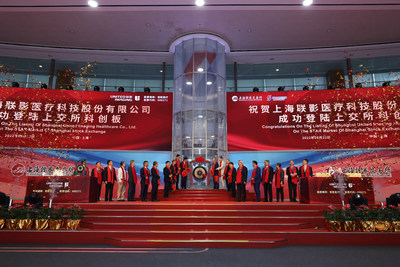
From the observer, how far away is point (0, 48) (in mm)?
11109

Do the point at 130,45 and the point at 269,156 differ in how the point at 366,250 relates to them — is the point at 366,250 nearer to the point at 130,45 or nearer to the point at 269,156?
the point at 269,156

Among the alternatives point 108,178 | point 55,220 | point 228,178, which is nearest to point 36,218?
point 55,220

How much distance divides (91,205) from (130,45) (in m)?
7.58

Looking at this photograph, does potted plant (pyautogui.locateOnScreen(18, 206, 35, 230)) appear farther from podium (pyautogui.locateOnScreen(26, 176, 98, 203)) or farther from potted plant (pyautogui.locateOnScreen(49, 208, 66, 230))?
podium (pyautogui.locateOnScreen(26, 176, 98, 203))

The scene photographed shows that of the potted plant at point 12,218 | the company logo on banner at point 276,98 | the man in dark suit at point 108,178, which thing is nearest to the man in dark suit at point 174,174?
the man in dark suit at point 108,178

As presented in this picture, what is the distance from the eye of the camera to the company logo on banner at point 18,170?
989 centimetres

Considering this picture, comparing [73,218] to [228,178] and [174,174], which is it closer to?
[174,174]

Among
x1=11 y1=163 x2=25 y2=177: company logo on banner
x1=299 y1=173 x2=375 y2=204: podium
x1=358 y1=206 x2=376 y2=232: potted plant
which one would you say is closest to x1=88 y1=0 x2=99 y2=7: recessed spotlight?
x1=11 y1=163 x2=25 y2=177: company logo on banner

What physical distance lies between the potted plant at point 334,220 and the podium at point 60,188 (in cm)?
513

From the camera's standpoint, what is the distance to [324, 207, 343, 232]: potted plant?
15.7 feet

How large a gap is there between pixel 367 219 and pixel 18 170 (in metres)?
10.9

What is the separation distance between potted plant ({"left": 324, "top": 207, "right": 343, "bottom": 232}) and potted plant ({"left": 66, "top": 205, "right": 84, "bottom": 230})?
4585 millimetres

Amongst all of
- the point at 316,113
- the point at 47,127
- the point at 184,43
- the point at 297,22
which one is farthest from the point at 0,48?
the point at 316,113

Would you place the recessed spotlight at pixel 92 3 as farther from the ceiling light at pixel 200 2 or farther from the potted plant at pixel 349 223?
the potted plant at pixel 349 223
